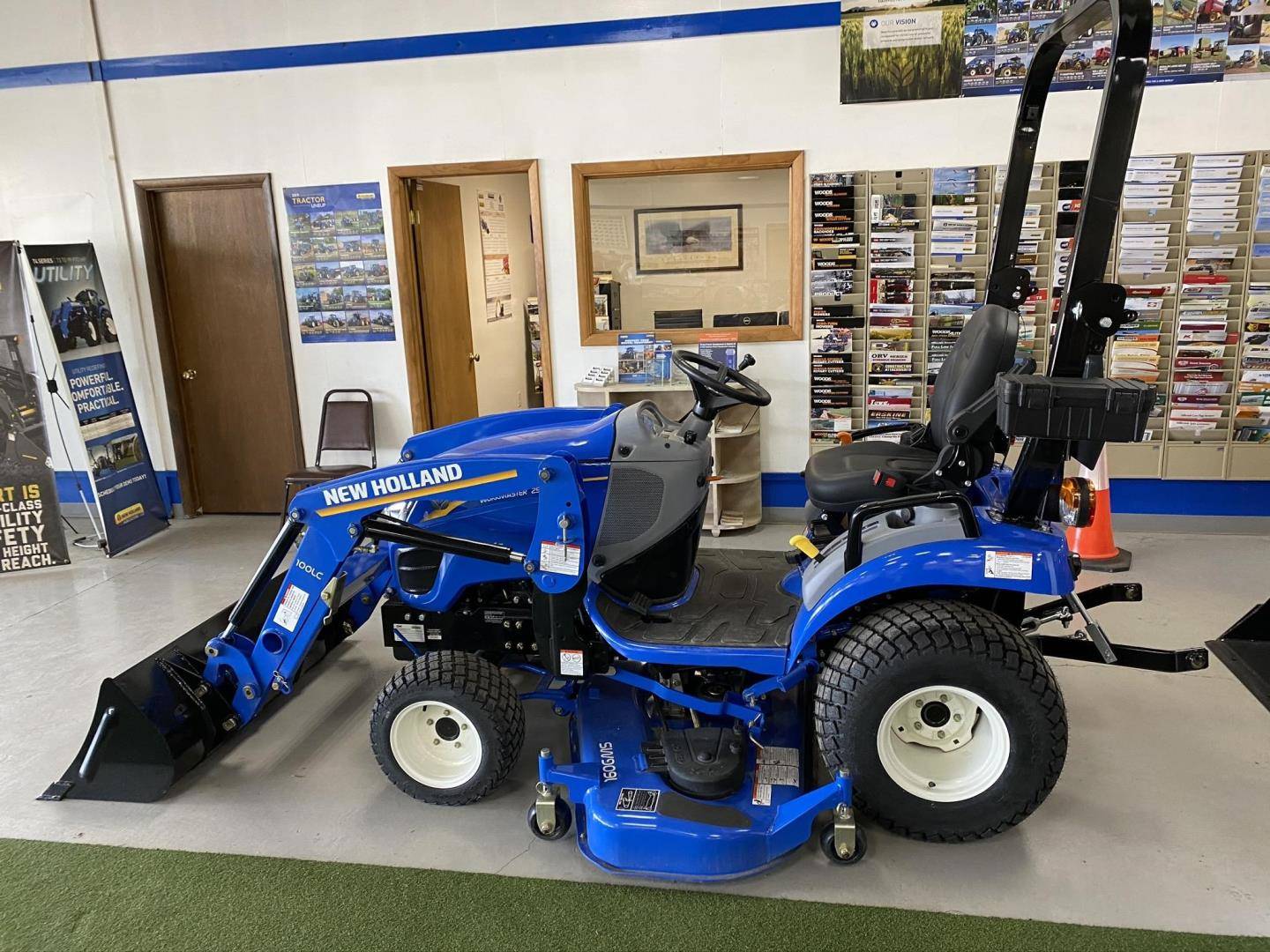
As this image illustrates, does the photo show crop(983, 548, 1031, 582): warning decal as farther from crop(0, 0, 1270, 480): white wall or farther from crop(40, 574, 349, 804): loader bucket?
crop(0, 0, 1270, 480): white wall

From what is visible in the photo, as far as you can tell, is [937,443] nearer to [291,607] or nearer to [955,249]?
[955,249]

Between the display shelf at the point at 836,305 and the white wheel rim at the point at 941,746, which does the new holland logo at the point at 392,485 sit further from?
the display shelf at the point at 836,305

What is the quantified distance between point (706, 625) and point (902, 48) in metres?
3.73

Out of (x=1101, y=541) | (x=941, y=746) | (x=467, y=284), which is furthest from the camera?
(x=467, y=284)

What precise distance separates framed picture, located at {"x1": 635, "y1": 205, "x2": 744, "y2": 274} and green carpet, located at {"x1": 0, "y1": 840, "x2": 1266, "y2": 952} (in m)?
4.00

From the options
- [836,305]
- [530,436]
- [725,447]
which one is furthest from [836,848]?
[836,305]

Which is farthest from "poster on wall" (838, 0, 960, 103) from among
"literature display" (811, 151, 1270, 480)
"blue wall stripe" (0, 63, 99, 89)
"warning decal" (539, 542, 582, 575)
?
"blue wall stripe" (0, 63, 99, 89)

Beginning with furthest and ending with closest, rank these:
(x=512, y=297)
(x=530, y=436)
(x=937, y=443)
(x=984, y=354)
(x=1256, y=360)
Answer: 1. (x=512, y=297)
2. (x=1256, y=360)
3. (x=937, y=443)
4. (x=984, y=354)
5. (x=530, y=436)

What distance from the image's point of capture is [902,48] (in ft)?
16.6

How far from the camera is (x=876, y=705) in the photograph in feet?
8.18

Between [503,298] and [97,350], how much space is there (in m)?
3.34

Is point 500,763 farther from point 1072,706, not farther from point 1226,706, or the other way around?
point 1226,706

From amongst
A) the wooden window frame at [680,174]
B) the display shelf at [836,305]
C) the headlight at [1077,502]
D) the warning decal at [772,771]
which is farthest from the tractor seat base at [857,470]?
the wooden window frame at [680,174]

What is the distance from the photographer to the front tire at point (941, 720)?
2449 mm
